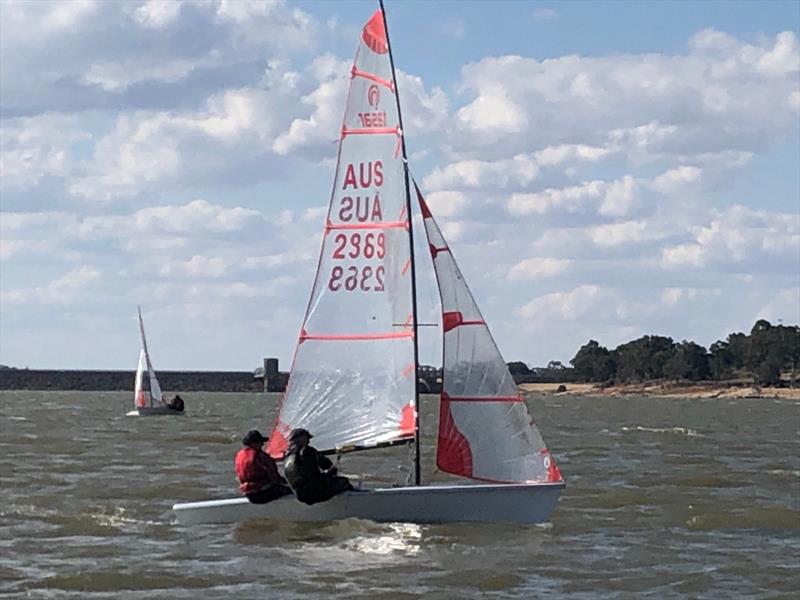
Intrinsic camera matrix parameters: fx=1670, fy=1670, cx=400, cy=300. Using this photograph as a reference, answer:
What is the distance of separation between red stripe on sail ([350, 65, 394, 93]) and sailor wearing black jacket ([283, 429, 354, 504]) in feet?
15.7

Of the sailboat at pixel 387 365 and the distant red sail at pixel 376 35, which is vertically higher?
the distant red sail at pixel 376 35

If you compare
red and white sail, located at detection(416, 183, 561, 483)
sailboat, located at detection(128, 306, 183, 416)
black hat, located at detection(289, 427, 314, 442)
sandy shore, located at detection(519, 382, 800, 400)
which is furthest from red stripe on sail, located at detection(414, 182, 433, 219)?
sandy shore, located at detection(519, 382, 800, 400)

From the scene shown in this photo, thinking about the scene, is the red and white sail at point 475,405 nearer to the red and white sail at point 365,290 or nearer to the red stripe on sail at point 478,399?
the red stripe on sail at point 478,399

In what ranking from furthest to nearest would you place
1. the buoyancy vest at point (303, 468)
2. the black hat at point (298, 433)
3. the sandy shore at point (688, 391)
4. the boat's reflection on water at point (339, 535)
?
the sandy shore at point (688, 391) < the black hat at point (298, 433) < the buoyancy vest at point (303, 468) < the boat's reflection on water at point (339, 535)

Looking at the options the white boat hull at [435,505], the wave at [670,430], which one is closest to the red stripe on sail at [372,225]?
the white boat hull at [435,505]

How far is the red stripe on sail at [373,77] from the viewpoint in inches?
888

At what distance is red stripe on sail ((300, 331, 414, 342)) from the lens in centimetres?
2275

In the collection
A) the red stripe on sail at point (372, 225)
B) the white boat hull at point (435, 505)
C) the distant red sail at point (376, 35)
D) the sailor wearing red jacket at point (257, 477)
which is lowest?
the white boat hull at point (435, 505)

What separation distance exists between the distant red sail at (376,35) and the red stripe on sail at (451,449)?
4738 millimetres

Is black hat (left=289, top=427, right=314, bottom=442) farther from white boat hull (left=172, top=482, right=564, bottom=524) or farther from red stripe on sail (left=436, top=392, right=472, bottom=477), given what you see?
red stripe on sail (left=436, top=392, right=472, bottom=477)

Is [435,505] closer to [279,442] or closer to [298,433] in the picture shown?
[298,433]

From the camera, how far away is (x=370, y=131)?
74.7 ft

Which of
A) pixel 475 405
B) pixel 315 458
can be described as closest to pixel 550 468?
pixel 475 405

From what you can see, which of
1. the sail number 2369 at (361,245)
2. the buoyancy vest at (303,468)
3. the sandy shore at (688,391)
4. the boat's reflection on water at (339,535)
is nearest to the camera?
the boat's reflection on water at (339,535)
